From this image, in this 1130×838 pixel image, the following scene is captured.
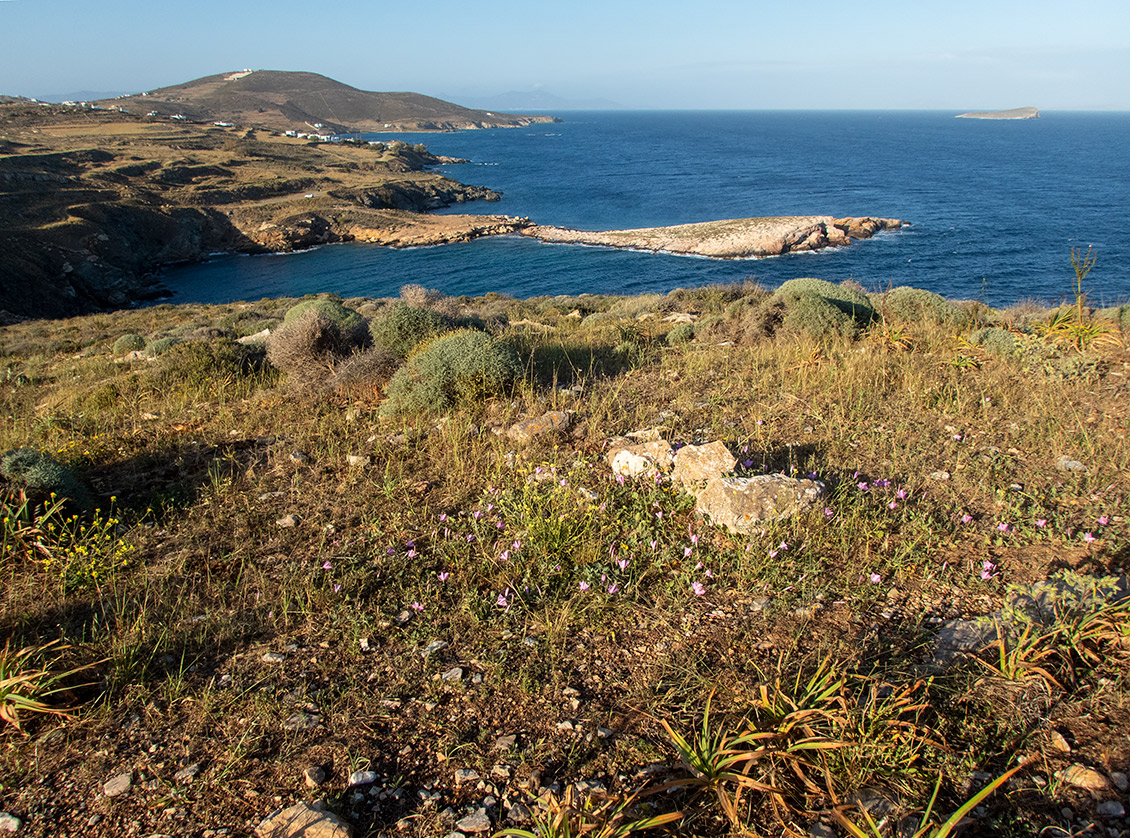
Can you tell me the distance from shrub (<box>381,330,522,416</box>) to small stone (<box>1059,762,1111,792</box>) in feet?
16.7

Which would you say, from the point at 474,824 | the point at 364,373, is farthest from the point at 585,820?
the point at 364,373

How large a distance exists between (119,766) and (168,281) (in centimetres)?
6090

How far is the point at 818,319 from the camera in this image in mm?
8141

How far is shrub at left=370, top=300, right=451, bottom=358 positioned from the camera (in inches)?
306

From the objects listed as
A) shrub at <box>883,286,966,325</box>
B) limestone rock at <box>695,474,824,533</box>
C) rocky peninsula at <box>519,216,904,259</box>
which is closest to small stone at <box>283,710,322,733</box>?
limestone rock at <box>695,474,824,533</box>

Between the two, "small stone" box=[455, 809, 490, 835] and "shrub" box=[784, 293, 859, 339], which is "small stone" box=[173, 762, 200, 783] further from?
"shrub" box=[784, 293, 859, 339]

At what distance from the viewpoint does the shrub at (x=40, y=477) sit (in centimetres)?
397

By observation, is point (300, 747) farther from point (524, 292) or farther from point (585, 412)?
point (524, 292)

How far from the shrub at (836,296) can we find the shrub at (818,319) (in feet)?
0.35

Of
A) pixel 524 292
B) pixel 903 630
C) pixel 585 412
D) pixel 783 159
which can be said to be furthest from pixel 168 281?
pixel 783 159

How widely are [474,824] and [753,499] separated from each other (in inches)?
94.7

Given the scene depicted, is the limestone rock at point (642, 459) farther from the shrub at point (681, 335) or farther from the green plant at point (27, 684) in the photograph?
the shrub at point (681, 335)

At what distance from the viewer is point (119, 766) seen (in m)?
2.26

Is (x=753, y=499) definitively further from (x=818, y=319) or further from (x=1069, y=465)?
(x=818, y=319)
